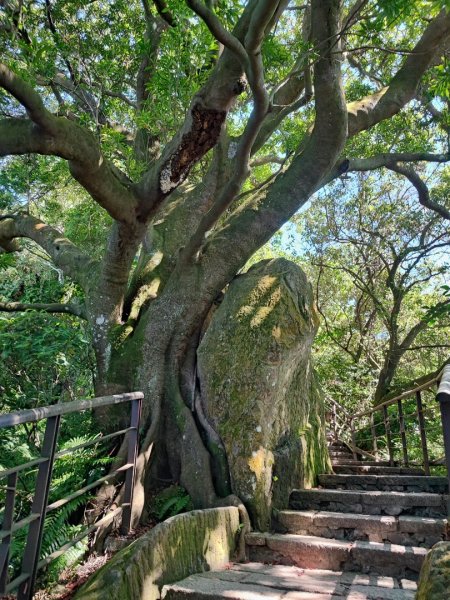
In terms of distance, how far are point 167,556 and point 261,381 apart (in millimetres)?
2118

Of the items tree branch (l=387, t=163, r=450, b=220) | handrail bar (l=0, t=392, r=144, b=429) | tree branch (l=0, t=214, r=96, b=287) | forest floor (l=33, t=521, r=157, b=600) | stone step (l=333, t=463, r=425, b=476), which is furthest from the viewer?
tree branch (l=387, t=163, r=450, b=220)

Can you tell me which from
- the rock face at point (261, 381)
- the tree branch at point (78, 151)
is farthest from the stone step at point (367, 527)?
the tree branch at point (78, 151)

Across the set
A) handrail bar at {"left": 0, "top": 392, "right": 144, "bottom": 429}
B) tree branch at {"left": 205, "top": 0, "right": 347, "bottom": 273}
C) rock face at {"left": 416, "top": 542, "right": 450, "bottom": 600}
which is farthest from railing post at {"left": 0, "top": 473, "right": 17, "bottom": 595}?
tree branch at {"left": 205, "top": 0, "right": 347, "bottom": 273}

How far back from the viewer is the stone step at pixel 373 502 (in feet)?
14.0

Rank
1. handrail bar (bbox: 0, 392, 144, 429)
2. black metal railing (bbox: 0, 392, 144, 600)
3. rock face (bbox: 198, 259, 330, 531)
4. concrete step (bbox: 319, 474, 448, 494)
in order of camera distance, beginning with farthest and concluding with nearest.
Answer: concrete step (bbox: 319, 474, 448, 494), rock face (bbox: 198, 259, 330, 531), black metal railing (bbox: 0, 392, 144, 600), handrail bar (bbox: 0, 392, 144, 429)

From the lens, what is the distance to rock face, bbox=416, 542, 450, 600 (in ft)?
5.90

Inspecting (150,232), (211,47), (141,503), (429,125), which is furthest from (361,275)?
(141,503)

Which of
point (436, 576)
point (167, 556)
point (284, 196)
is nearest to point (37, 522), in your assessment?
point (167, 556)

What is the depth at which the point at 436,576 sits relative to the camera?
1.87 meters

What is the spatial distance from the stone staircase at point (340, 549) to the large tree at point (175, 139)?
35.1 inches

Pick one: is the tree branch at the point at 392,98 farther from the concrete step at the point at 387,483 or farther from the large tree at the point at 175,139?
the concrete step at the point at 387,483

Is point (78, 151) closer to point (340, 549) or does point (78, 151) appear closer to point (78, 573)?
point (78, 573)

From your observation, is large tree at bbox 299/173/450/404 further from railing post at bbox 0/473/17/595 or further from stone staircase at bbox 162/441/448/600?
railing post at bbox 0/473/17/595

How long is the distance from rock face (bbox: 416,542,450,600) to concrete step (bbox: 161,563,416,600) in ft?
3.23
